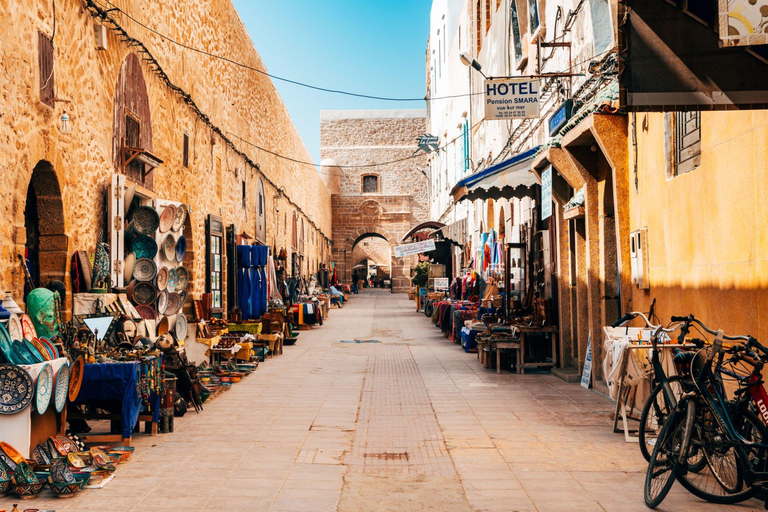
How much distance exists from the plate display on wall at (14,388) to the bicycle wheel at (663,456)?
3.65 metres

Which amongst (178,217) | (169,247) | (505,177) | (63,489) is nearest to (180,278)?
(169,247)

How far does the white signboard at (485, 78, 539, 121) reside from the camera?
998cm

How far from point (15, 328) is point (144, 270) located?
3299 millimetres

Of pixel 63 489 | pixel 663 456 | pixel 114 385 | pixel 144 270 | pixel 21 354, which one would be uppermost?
pixel 144 270

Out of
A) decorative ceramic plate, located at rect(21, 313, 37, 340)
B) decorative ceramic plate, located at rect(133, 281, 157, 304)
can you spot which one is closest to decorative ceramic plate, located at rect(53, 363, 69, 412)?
decorative ceramic plate, located at rect(21, 313, 37, 340)

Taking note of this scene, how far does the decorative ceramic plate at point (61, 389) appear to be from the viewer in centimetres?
495

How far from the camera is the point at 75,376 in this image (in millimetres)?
5371

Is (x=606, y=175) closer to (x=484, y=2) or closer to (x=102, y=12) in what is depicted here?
(x=102, y=12)

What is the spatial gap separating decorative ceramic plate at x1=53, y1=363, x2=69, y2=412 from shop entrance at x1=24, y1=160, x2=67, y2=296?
1.62 m

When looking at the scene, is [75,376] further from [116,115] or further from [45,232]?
[116,115]

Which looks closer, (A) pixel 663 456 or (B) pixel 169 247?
(A) pixel 663 456

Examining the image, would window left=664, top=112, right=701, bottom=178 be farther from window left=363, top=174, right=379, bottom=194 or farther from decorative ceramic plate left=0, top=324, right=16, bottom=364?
window left=363, top=174, right=379, bottom=194

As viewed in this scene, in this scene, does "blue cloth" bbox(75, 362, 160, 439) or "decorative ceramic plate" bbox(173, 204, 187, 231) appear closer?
"blue cloth" bbox(75, 362, 160, 439)

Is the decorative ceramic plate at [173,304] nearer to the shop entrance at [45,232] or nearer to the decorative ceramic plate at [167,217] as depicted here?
the decorative ceramic plate at [167,217]
